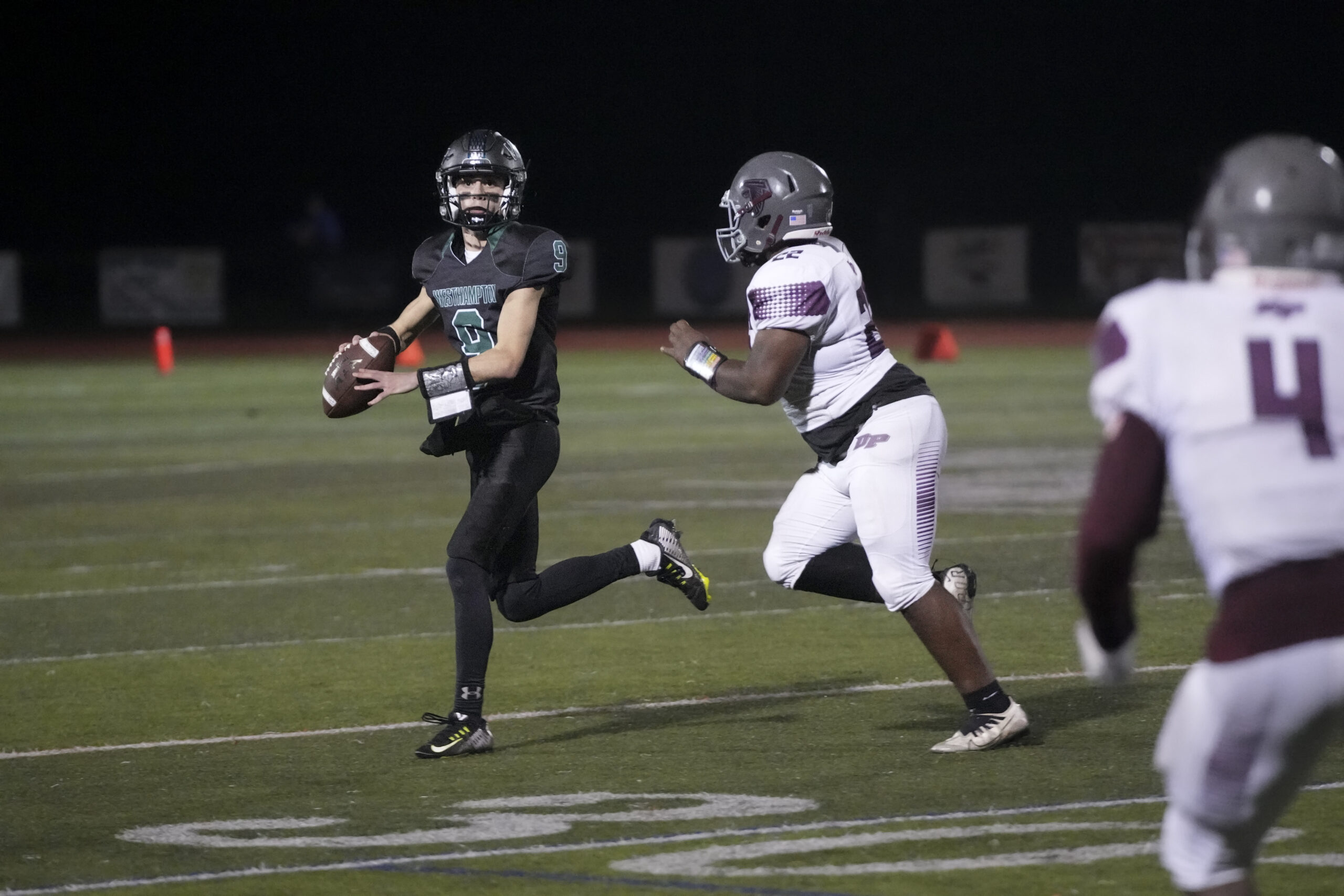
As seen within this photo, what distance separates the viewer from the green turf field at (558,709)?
4.36 meters

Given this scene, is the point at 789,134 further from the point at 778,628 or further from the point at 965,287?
the point at 778,628

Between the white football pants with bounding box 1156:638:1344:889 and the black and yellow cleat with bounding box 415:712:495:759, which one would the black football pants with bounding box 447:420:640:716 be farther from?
the white football pants with bounding box 1156:638:1344:889

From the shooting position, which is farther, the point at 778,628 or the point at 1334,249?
the point at 778,628

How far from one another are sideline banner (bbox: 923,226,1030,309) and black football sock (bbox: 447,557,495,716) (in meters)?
25.6

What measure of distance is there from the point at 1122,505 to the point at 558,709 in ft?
12.5

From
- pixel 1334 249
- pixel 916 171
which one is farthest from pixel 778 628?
pixel 916 171

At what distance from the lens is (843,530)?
5.54 meters

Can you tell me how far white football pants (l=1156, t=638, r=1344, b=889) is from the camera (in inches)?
103

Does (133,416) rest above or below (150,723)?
below

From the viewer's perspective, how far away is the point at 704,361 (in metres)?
5.38

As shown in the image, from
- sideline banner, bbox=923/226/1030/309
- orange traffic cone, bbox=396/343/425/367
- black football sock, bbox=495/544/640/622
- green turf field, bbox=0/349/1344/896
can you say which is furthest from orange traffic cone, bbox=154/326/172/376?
black football sock, bbox=495/544/640/622

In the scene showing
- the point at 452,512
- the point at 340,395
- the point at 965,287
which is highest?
the point at 340,395

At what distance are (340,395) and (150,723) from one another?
126 centimetres

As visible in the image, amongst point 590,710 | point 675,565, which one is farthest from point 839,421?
point 590,710
